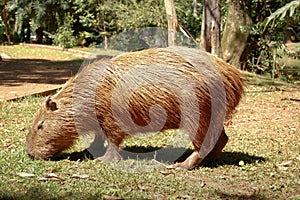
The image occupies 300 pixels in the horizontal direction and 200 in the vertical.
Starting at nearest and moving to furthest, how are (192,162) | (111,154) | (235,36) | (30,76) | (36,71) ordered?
(192,162)
(111,154)
(30,76)
(235,36)
(36,71)

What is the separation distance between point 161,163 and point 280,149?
1697 millimetres

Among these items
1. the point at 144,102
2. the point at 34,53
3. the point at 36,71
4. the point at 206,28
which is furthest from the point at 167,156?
the point at 34,53

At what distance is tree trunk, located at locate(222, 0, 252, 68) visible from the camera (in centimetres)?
1266

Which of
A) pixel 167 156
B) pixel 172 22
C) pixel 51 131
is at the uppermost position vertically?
pixel 172 22

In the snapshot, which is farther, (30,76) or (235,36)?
(235,36)

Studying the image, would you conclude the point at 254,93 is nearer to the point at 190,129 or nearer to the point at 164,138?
the point at 164,138

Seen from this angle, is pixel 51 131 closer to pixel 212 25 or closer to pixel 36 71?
pixel 212 25

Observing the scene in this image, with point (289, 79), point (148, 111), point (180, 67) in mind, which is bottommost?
point (289, 79)

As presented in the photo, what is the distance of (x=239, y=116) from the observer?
8.12 meters

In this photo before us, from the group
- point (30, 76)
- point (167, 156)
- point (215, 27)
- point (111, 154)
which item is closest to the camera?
point (111, 154)

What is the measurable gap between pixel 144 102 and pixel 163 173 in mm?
715

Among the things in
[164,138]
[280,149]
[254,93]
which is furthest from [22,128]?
[254,93]

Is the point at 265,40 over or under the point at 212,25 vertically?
under

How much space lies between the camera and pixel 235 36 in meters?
12.7
